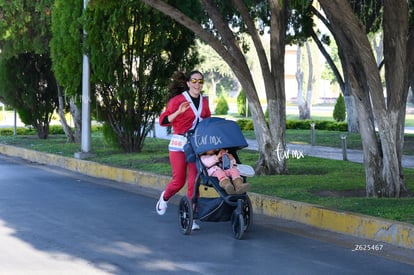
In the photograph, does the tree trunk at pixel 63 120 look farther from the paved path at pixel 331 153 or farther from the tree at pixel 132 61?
→ the tree at pixel 132 61

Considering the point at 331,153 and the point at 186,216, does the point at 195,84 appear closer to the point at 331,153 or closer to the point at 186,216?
the point at 186,216

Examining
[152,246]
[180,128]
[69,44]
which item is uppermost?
[69,44]

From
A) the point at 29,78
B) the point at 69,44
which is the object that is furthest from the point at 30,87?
the point at 69,44

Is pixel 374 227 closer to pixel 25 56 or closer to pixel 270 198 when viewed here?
pixel 270 198

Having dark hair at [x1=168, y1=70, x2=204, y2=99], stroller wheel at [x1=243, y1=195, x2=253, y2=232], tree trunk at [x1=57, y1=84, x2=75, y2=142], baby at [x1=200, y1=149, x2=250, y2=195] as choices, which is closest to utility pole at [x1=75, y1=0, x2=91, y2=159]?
tree trunk at [x1=57, y1=84, x2=75, y2=142]

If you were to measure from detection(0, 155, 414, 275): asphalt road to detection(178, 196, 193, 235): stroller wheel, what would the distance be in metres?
0.10

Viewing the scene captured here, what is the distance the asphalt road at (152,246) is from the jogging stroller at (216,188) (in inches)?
9.1

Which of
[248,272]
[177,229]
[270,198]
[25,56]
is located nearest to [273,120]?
[270,198]

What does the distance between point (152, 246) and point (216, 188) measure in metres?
0.99

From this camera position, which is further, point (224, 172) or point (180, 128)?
point (180, 128)

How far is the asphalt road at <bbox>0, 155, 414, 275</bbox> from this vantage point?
8.68 m

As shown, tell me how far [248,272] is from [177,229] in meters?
2.66

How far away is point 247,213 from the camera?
10500mm

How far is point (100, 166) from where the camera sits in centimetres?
1861
